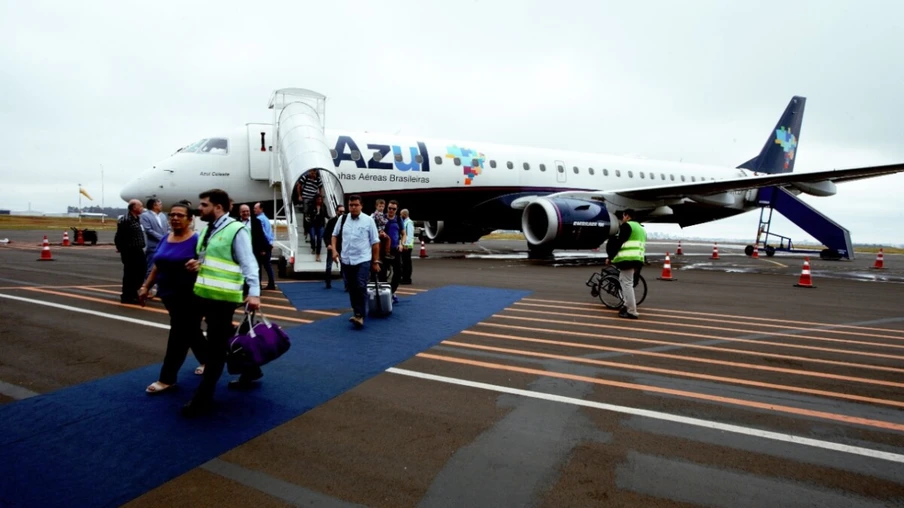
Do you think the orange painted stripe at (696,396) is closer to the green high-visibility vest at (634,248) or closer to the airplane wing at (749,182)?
the green high-visibility vest at (634,248)

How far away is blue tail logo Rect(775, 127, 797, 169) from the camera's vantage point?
82.0ft

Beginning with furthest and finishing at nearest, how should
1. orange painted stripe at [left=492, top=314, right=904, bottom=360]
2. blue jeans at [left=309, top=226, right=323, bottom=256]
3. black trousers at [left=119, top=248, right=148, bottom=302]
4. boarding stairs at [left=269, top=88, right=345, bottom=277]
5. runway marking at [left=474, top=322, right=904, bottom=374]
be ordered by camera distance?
blue jeans at [left=309, top=226, right=323, bottom=256] < boarding stairs at [left=269, top=88, right=345, bottom=277] < black trousers at [left=119, top=248, right=148, bottom=302] < orange painted stripe at [left=492, top=314, right=904, bottom=360] < runway marking at [left=474, top=322, right=904, bottom=374]

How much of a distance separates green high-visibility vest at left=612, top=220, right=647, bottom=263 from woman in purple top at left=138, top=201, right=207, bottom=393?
5802 millimetres

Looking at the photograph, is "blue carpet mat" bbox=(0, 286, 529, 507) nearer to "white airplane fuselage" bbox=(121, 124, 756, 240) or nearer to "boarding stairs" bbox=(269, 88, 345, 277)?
"boarding stairs" bbox=(269, 88, 345, 277)

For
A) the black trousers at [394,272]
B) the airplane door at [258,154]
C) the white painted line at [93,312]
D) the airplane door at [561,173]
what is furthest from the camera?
the airplane door at [561,173]

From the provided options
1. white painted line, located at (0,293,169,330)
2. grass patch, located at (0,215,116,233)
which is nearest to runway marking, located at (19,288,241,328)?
white painted line, located at (0,293,169,330)

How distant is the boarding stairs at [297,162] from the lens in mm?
11398

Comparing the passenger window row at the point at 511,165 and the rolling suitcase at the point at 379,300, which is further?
the passenger window row at the point at 511,165

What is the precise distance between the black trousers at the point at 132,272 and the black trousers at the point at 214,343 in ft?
16.6

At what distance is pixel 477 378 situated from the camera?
4.46 m

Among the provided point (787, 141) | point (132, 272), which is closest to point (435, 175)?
point (132, 272)

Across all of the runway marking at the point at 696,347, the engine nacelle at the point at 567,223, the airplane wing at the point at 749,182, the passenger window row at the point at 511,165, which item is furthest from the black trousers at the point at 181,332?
the airplane wing at the point at 749,182

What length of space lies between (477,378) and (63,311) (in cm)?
624

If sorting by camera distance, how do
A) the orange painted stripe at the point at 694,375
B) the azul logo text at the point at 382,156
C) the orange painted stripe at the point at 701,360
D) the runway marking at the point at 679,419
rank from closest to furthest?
1. the runway marking at the point at 679,419
2. the orange painted stripe at the point at 694,375
3. the orange painted stripe at the point at 701,360
4. the azul logo text at the point at 382,156
